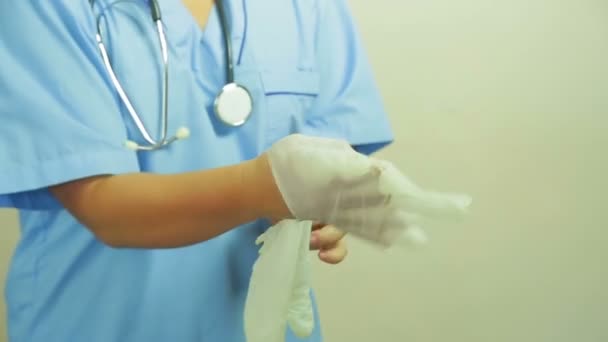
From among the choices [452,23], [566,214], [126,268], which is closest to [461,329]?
[566,214]

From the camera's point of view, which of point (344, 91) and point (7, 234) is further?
point (7, 234)

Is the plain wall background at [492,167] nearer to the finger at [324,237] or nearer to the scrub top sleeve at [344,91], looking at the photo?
the scrub top sleeve at [344,91]

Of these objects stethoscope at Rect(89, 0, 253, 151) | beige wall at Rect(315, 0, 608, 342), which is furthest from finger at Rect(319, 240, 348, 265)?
beige wall at Rect(315, 0, 608, 342)

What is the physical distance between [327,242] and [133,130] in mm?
274

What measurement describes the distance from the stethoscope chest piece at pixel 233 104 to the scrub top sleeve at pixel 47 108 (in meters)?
0.12

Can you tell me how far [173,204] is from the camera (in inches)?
19.8

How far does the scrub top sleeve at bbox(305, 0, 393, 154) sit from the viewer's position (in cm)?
76

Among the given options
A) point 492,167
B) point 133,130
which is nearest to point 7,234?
point 133,130

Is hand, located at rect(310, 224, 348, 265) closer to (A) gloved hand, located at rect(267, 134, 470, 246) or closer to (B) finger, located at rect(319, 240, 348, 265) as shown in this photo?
(B) finger, located at rect(319, 240, 348, 265)

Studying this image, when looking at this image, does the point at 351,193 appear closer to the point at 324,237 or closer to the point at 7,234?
the point at 324,237

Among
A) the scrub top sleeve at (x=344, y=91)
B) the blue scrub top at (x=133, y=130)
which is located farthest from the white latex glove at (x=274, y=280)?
the scrub top sleeve at (x=344, y=91)

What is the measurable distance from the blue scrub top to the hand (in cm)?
7

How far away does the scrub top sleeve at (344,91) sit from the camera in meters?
0.76

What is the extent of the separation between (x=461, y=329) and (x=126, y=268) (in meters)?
0.82
